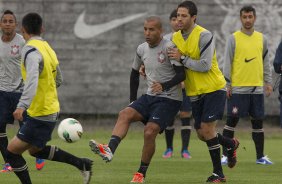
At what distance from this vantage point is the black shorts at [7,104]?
14.2 metres

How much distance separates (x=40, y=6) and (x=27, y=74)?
548 inches

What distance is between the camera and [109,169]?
14391 millimetres

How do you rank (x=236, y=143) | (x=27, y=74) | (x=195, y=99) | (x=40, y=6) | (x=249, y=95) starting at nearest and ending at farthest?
(x=27, y=74) → (x=195, y=99) → (x=236, y=143) → (x=249, y=95) → (x=40, y=6)

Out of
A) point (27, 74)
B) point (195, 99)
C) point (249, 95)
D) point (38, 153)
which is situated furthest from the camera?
point (249, 95)

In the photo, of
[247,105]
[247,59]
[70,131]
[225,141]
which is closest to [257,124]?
[247,105]

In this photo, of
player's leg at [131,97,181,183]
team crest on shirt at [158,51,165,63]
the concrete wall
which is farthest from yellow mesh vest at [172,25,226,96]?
the concrete wall

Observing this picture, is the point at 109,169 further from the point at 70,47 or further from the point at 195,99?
the point at 70,47

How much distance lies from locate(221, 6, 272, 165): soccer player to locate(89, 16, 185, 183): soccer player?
3204 millimetres

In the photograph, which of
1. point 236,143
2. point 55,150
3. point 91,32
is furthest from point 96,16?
point 55,150

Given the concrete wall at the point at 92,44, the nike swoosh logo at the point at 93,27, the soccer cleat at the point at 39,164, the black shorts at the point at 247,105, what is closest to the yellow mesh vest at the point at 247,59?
the black shorts at the point at 247,105

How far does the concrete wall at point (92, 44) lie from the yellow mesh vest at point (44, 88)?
13.0m

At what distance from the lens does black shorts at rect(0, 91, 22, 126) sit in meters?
14.2

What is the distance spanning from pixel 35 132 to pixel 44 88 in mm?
536

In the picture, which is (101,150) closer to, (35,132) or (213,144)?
(35,132)
